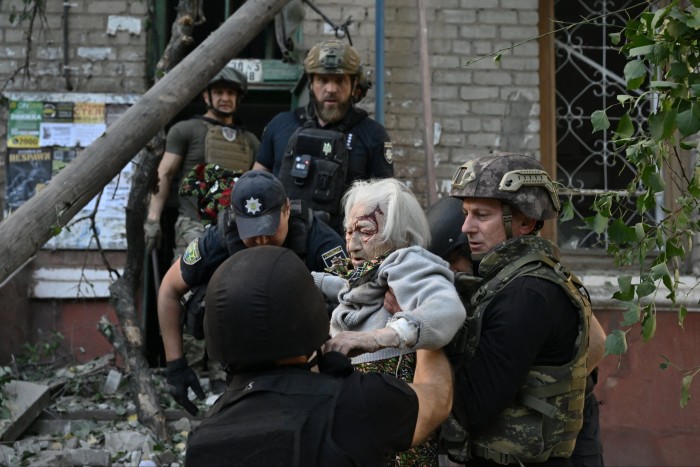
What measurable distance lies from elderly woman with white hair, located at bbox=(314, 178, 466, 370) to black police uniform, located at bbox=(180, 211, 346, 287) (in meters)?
0.54

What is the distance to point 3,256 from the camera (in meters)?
3.68

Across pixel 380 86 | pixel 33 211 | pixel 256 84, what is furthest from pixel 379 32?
pixel 33 211

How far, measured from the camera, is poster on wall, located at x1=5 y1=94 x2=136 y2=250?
274 inches

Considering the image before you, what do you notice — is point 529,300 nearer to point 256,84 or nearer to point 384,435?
point 384,435

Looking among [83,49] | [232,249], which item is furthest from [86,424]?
[83,49]

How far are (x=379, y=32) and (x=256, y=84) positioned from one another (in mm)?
1207

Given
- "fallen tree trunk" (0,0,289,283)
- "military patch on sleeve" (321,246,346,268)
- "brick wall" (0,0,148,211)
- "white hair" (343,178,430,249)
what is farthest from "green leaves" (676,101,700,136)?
"brick wall" (0,0,148,211)

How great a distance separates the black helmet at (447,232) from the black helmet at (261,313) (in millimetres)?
1382

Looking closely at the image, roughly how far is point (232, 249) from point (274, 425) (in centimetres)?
184

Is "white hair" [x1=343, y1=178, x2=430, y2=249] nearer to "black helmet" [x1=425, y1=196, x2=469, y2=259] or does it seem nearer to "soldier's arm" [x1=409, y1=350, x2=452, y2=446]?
"soldier's arm" [x1=409, y1=350, x2=452, y2=446]

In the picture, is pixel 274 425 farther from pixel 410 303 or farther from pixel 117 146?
pixel 117 146

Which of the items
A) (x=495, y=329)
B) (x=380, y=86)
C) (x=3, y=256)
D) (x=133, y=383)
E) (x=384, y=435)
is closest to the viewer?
(x=384, y=435)

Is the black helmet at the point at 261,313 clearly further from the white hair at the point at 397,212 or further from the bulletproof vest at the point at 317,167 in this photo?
the bulletproof vest at the point at 317,167

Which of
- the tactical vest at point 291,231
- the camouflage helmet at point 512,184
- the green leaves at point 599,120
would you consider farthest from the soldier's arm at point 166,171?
the green leaves at point 599,120
